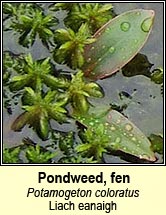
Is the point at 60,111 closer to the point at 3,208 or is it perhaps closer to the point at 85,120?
the point at 85,120

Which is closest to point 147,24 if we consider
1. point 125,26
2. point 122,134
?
point 125,26

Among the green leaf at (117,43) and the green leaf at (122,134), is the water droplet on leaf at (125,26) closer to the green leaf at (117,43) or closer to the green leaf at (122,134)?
the green leaf at (117,43)

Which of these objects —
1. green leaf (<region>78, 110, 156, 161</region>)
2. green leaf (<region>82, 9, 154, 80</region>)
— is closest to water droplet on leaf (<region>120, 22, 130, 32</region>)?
green leaf (<region>82, 9, 154, 80</region>)

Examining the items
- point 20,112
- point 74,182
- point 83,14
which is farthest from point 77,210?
point 83,14

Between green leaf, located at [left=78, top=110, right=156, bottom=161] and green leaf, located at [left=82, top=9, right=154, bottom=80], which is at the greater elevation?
green leaf, located at [left=82, top=9, right=154, bottom=80]

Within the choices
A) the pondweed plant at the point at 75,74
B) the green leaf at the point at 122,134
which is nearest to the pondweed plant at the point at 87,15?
the pondweed plant at the point at 75,74

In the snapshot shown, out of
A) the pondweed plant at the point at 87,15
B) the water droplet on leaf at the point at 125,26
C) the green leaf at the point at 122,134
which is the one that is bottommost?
the green leaf at the point at 122,134

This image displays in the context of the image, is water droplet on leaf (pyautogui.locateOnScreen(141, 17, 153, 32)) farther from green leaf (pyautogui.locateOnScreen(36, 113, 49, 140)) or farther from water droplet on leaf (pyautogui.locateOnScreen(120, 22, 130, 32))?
green leaf (pyautogui.locateOnScreen(36, 113, 49, 140))
